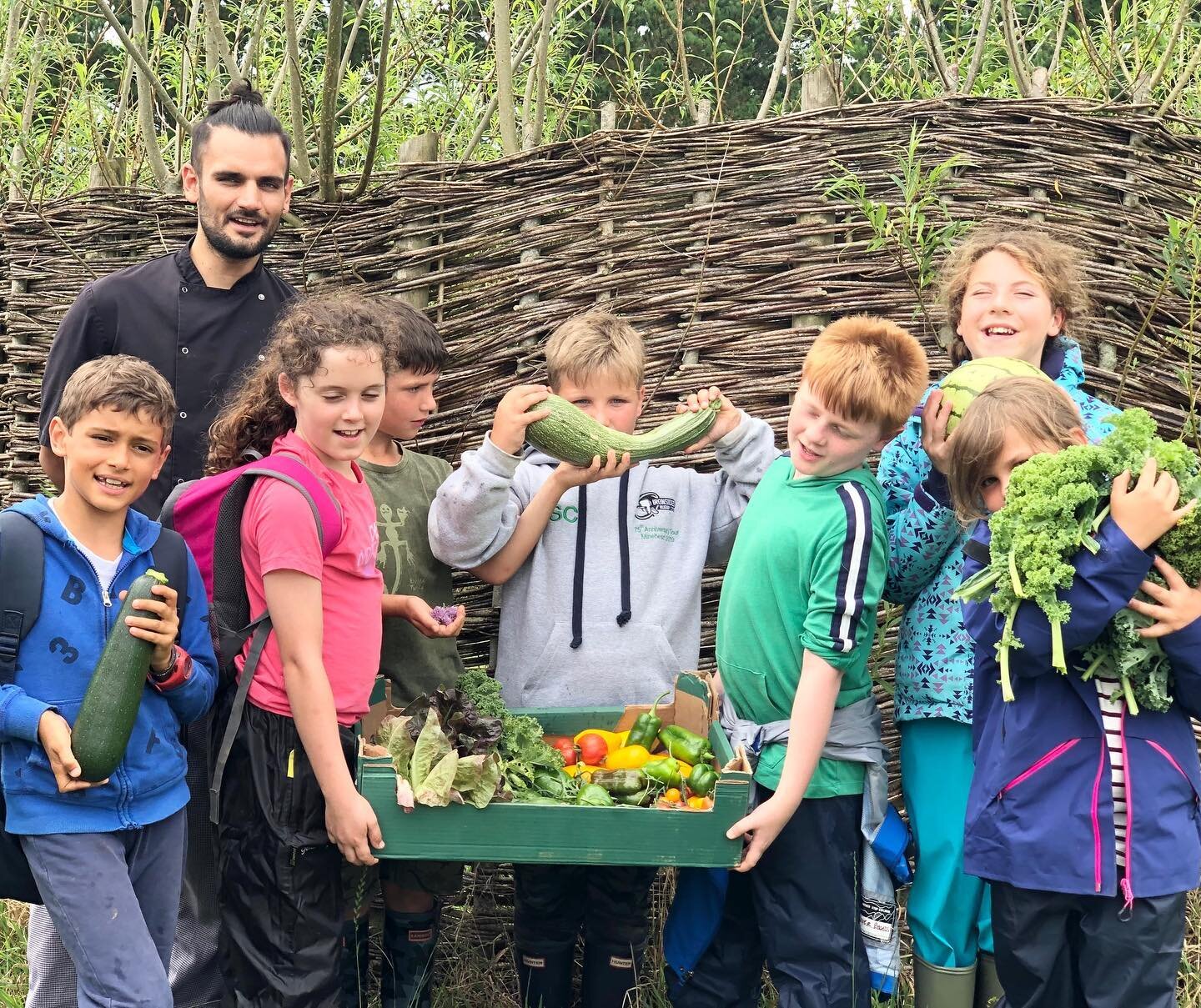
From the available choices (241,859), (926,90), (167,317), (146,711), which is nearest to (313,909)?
(241,859)

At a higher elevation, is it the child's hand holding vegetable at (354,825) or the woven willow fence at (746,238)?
the woven willow fence at (746,238)

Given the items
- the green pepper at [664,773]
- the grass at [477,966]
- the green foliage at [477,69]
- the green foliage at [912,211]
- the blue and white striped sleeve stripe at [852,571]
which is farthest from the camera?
the green foliage at [477,69]

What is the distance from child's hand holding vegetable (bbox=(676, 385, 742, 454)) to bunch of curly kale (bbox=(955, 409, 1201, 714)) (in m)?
1.10

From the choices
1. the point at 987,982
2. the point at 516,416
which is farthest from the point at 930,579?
the point at 516,416

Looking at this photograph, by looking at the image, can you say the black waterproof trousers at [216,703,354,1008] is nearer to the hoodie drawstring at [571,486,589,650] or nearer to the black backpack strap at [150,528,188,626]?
the black backpack strap at [150,528,188,626]

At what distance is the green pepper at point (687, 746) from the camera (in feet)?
11.1

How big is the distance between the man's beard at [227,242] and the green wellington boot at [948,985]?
2973 mm

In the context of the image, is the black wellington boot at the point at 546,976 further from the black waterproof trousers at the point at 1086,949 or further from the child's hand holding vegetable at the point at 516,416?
the child's hand holding vegetable at the point at 516,416

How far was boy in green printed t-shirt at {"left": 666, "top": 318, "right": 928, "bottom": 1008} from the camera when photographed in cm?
316

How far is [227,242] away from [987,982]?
3.22 metres

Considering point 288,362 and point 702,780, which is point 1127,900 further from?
point 288,362

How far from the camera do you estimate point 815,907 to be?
3262 millimetres

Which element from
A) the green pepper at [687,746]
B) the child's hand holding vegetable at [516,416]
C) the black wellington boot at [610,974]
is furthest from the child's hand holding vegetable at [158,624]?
the black wellington boot at [610,974]

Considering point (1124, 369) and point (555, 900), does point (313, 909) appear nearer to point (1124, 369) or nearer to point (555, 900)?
point (555, 900)
